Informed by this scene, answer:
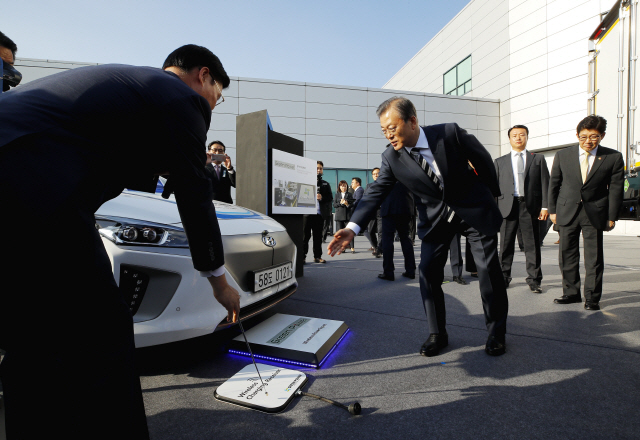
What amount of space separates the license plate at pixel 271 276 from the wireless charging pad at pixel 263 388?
20.2 inches

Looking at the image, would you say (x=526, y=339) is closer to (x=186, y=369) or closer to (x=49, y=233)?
(x=186, y=369)

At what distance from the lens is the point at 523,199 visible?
4.36 metres

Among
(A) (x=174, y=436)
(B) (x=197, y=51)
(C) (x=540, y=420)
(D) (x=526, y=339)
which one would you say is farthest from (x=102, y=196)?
(D) (x=526, y=339)

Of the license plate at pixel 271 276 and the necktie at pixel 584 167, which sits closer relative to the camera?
the license plate at pixel 271 276

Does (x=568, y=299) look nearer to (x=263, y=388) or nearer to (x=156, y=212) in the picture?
(x=263, y=388)

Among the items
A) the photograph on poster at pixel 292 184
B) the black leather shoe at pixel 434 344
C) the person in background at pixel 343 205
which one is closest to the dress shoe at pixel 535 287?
the black leather shoe at pixel 434 344

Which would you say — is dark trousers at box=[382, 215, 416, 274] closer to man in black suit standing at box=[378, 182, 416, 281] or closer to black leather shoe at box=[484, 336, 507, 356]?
man in black suit standing at box=[378, 182, 416, 281]

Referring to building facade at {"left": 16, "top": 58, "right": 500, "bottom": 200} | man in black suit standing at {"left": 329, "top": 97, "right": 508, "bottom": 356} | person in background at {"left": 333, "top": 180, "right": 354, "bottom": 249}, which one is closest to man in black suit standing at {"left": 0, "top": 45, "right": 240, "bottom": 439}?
man in black suit standing at {"left": 329, "top": 97, "right": 508, "bottom": 356}

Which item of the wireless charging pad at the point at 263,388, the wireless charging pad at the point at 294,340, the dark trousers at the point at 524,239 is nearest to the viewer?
the wireless charging pad at the point at 263,388

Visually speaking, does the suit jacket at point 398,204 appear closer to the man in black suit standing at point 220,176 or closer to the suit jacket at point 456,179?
the man in black suit standing at point 220,176

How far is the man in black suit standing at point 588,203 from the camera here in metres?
3.43

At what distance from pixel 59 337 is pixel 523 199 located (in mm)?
4684

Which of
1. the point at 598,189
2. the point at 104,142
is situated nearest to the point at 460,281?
the point at 598,189

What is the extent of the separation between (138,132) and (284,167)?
11.9ft
